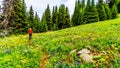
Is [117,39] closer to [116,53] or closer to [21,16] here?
[116,53]

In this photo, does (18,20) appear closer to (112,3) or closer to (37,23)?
(37,23)

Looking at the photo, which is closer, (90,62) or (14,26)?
(90,62)

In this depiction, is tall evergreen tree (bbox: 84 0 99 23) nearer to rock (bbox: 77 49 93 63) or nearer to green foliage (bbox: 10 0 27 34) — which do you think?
green foliage (bbox: 10 0 27 34)

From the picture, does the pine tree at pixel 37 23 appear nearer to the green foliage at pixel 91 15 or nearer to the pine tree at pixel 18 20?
the green foliage at pixel 91 15

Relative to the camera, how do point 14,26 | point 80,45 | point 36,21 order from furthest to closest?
point 36,21 → point 14,26 → point 80,45

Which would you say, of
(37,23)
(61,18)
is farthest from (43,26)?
(61,18)

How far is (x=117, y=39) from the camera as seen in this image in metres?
32.3

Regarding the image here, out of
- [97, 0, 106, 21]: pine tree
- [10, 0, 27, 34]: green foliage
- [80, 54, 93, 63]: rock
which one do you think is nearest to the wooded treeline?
[97, 0, 106, 21]: pine tree

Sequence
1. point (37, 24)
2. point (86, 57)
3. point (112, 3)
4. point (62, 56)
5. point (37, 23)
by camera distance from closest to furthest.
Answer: point (86, 57), point (62, 56), point (37, 24), point (37, 23), point (112, 3)

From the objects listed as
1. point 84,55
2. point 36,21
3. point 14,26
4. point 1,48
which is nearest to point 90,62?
point 84,55

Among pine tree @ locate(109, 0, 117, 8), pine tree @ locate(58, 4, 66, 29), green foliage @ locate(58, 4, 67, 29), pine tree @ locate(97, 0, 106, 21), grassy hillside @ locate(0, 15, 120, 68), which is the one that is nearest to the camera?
grassy hillside @ locate(0, 15, 120, 68)

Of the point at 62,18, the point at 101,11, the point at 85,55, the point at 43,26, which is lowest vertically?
the point at 43,26

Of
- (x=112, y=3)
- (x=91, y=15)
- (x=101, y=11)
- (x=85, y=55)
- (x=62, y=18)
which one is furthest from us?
(x=112, y=3)

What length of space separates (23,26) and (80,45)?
128 ft
